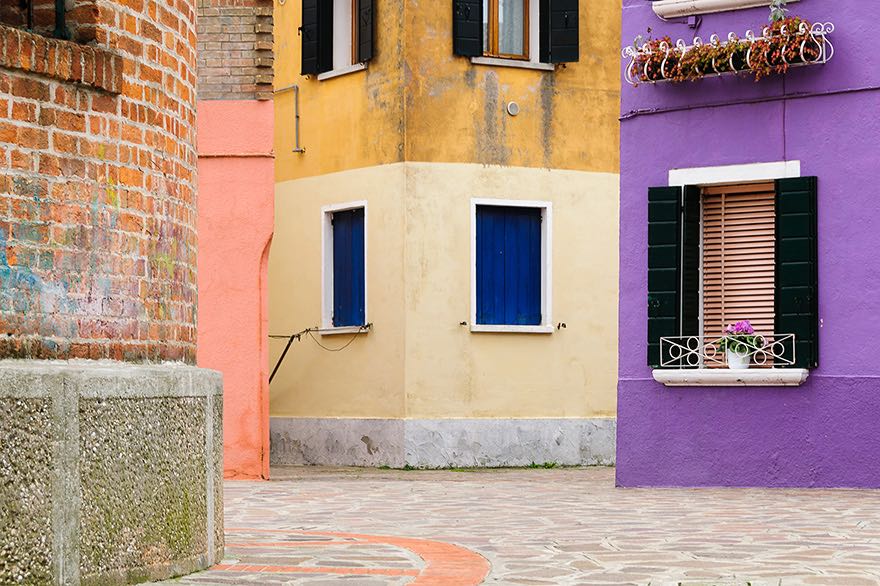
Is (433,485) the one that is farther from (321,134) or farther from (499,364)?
(321,134)

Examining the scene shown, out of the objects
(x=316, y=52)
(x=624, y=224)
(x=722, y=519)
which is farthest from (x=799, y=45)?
(x=316, y=52)

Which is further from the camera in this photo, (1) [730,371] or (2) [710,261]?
(2) [710,261]

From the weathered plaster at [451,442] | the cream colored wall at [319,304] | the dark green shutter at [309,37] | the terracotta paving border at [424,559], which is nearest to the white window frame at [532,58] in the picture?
the cream colored wall at [319,304]

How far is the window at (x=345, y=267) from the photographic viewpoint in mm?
20844

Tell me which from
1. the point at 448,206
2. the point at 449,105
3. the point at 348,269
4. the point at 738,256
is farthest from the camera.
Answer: the point at 348,269

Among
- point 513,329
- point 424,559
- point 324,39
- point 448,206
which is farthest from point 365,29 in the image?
point 424,559

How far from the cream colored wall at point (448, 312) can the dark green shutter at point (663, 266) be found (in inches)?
203

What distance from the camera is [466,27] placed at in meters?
20.3

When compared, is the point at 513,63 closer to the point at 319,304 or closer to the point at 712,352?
the point at 319,304

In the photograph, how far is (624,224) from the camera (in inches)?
622

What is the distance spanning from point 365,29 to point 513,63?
5.99ft

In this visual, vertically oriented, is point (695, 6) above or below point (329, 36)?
below

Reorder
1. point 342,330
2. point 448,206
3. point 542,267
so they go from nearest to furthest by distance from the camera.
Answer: point 448,206 < point 342,330 < point 542,267

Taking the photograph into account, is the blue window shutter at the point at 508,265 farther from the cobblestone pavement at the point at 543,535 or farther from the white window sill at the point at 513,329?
the cobblestone pavement at the point at 543,535
